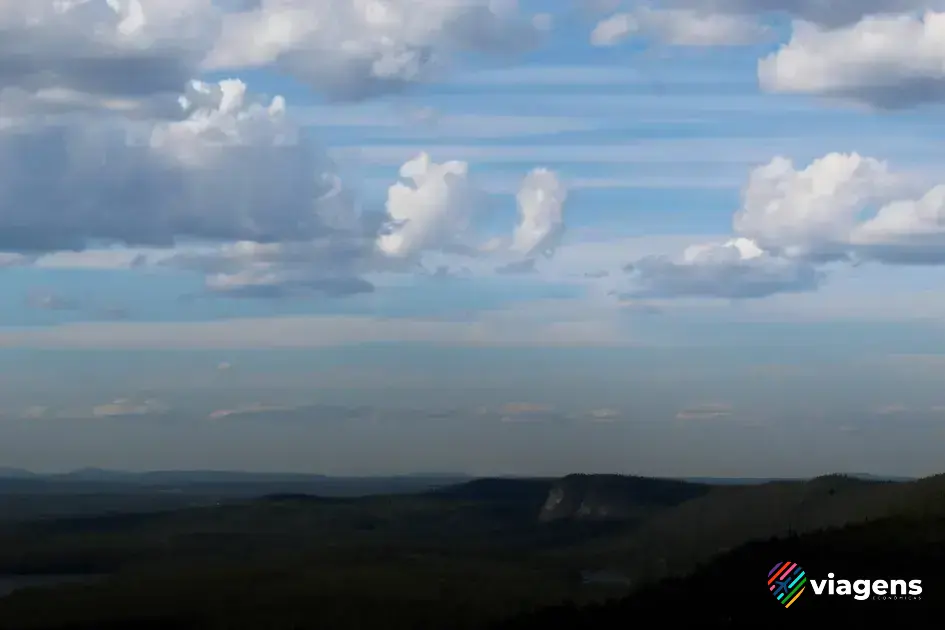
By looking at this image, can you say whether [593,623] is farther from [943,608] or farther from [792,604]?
[943,608]

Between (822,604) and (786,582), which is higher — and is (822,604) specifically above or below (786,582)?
below

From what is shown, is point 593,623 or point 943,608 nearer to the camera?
point 943,608

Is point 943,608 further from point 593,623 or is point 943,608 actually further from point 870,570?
point 593,623

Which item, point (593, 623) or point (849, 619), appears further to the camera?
point (593, 623)

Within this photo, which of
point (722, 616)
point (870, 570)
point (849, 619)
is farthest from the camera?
point (870, 570)

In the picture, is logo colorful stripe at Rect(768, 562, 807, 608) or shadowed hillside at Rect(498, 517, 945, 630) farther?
logo colorful stripe at Rect(768, 562, 807, 608)

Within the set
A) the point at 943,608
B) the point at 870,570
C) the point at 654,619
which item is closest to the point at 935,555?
the point at 870,570

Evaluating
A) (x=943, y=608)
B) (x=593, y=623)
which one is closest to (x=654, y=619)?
(x=593, y=623)

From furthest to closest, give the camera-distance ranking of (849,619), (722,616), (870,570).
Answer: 1. (870,570)
2. (722,616)
3. (849,619)

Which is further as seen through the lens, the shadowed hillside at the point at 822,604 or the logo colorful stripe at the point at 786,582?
the logo colorful stripe at the point at 786,582

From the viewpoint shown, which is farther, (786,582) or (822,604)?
(786,582)
